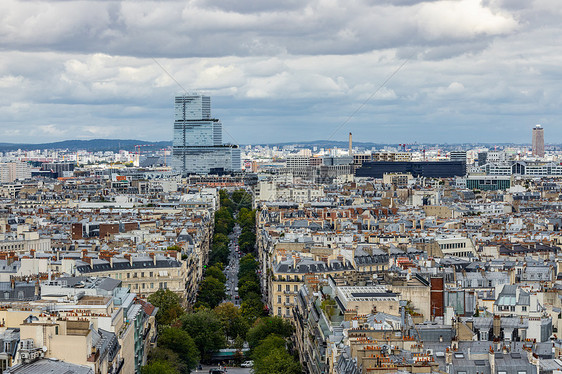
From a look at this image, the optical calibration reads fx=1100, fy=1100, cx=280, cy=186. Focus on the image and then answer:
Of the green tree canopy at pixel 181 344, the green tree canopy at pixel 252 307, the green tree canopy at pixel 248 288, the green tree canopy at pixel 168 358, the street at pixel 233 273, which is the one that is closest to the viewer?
the green tree canopy at pixel 168 358

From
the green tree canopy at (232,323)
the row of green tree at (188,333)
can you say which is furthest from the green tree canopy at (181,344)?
the green tree canopy at (232,323)

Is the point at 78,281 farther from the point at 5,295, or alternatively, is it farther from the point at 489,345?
the point at 489,345

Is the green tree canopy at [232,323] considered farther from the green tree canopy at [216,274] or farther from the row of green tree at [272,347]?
the green tree canopy at [216,274]

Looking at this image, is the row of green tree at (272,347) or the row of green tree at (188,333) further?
the row of green tree at (188,333)

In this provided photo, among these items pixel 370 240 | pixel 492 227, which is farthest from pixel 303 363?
pixel 492 227

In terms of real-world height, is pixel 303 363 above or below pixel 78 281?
below

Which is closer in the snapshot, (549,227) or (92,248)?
(92,248)

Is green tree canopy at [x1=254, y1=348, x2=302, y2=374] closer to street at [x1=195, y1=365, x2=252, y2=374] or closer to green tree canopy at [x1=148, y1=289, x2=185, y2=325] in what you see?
street at [x1=195, y1=365, x2=252, y2=374]
